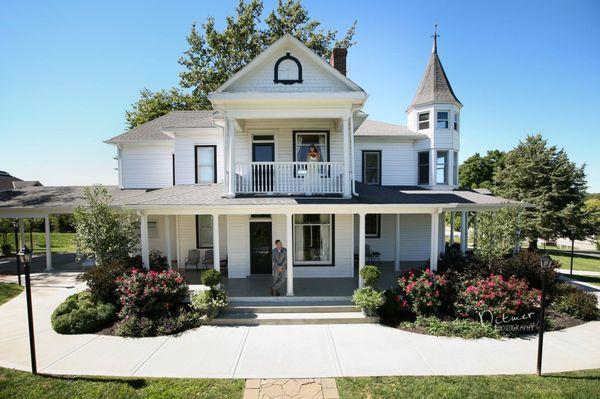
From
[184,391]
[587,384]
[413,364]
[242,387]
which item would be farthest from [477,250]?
[184,391]

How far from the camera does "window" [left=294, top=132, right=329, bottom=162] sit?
12383 millimetres

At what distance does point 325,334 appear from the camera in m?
7.93

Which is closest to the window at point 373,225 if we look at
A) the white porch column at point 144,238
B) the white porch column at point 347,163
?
the white porch column at point 347,163

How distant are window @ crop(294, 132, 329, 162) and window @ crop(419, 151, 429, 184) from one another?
264 inches

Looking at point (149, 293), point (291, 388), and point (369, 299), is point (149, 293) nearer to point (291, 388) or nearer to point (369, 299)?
point (291, 388)

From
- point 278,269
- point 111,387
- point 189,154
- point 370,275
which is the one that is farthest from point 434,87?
point 111,387

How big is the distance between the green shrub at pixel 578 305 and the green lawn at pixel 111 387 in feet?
33.5

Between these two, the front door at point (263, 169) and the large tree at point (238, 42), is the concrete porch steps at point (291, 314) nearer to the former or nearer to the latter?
the front door at point (263, 169)

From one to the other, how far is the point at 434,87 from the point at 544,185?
1643 cm

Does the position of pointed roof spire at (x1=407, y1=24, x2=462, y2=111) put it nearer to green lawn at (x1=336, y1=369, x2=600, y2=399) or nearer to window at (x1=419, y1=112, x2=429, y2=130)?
window at (x1=419, y1=112, x2=429, y2=130)

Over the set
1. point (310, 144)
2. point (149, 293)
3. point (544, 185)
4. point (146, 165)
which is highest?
point (310, 144)

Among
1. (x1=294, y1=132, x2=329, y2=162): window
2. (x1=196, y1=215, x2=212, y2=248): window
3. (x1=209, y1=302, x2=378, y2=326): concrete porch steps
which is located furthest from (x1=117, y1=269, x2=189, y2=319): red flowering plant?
(x1=294, y1=132, x2=329, y2=162): window

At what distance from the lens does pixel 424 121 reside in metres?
16.1

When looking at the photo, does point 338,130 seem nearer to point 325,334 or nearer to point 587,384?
point 325,334
